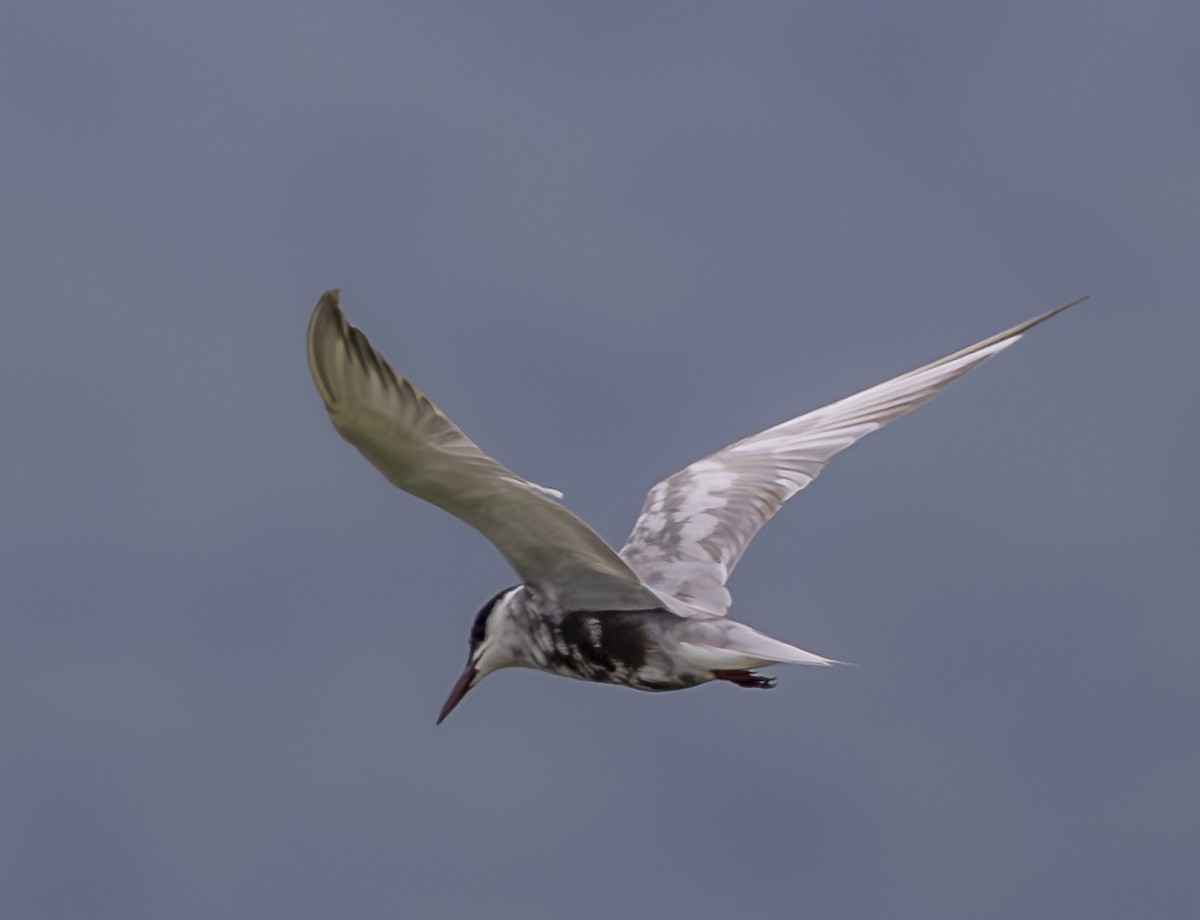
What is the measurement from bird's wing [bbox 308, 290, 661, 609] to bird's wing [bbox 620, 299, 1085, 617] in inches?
19.3

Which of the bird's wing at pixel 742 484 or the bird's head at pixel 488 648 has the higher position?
the bird's wing at pixel 742 484

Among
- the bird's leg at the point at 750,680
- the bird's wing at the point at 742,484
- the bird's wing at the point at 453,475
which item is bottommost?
the bird's leg at the point at 750,680

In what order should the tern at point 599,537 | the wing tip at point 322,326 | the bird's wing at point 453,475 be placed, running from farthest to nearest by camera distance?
the tern at point 599,537 → the bird's wing at point 453,475 → the wing tip at point 322,326

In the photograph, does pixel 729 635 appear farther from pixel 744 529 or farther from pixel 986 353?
pixel 986 353

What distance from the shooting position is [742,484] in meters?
8.62

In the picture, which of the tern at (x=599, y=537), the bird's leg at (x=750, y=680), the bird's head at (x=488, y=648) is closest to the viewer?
the tern at (x=599, y=537)

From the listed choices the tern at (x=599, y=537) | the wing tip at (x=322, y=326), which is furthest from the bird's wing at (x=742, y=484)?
the wing tip at (x=322, y=326)

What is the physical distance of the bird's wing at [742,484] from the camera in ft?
25.9

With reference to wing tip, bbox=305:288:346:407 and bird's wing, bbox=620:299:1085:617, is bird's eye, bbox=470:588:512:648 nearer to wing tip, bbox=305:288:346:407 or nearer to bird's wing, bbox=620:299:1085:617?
bird's wing, bbox=620:299:1085:617

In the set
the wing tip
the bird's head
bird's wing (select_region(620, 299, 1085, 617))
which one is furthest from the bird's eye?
the wing tip

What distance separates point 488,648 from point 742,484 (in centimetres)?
138

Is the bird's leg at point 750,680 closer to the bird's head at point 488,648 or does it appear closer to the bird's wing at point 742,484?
the bird's wing at point 742,484

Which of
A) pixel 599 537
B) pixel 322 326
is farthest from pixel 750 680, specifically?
pixel 322 326

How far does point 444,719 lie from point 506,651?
0.62 metres
